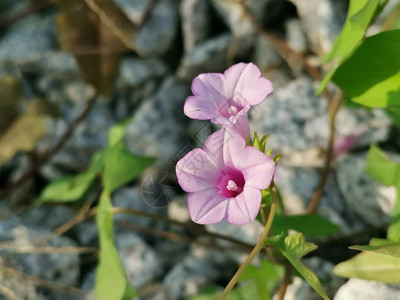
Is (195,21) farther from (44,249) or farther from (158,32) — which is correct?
(44,249)

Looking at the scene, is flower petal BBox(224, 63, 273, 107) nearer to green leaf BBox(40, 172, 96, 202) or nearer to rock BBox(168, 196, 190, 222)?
green leaf BBox(40, 172, 96, 202)

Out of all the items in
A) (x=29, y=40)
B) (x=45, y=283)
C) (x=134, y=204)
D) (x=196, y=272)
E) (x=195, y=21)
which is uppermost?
(x=29, y=40)

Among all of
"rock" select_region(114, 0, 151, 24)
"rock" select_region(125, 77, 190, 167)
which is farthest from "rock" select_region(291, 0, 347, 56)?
"rock" select_region(114, 0, 151, 24)

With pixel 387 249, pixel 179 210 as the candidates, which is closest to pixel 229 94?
pixel 387 249

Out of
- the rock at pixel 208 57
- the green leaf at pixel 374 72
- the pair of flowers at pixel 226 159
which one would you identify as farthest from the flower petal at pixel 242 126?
the rock at pixel 208 57

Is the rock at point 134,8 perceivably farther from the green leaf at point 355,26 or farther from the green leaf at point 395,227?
the green leaf at point 395,227
